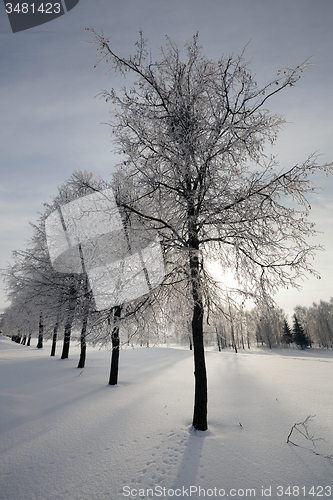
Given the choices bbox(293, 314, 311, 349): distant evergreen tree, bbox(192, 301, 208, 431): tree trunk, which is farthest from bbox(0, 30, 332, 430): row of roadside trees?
bbox(293, 314, 311, 349): distant evergreen tree

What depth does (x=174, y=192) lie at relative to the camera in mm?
5324

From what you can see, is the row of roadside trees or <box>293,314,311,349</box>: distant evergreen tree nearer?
the row of roadside trees

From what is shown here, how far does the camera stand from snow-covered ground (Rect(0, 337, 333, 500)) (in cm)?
315

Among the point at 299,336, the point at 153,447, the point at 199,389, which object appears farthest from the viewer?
the point at 299,336

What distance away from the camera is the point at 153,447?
4.23m

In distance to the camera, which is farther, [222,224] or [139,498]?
[222,224]

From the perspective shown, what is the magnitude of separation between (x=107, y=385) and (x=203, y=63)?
11.6 meters

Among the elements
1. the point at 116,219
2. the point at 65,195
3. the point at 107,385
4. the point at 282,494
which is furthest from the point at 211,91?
the point at 107,385

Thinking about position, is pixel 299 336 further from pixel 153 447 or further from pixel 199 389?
pixel 153 447

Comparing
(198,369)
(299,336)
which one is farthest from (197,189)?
(299,336)

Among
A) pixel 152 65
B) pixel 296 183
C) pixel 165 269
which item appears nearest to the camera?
pixel 296 183

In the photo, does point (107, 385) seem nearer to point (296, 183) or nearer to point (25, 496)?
point (25, 496)

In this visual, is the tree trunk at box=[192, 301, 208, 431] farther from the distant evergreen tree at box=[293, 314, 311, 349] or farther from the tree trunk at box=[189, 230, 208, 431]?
the distant evergreen tree at box=[293, 314, 311, 349]

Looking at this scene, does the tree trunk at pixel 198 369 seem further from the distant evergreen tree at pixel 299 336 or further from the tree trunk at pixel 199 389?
the distant evergreen tree at pixel 299 336
